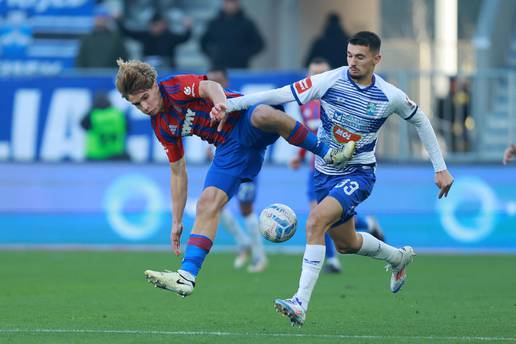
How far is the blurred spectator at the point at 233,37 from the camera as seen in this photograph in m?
19.7

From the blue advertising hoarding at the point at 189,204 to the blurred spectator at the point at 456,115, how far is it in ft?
1.58

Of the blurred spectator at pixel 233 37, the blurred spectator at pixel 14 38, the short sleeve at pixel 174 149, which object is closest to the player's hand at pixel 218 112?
the short sleeve at pixel 174 149

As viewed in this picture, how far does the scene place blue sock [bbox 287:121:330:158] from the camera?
9.23 m

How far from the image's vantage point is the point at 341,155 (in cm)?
931

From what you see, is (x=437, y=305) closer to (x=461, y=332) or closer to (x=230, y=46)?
(x=461, y=332)

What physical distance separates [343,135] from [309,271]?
1.23 meters

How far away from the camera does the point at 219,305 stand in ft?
35.4

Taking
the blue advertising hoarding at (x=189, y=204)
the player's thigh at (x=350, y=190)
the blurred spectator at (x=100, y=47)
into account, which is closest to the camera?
the player's thigh at (x=350, y=190)

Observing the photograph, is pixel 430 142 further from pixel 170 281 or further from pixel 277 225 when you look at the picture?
pixel 170 281

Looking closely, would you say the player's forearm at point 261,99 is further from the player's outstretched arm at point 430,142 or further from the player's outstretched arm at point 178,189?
the player's outstretched arm at point 430,142

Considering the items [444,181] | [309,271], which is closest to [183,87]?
[309,271]

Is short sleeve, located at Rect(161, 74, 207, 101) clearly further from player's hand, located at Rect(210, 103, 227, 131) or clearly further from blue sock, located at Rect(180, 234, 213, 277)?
blue sock, located at Rect(180, 234, 213, 277)

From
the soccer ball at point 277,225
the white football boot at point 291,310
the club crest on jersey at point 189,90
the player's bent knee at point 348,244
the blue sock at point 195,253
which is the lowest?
the white football boot at point 291,310

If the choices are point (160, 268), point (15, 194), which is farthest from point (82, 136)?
point (160, 268)
